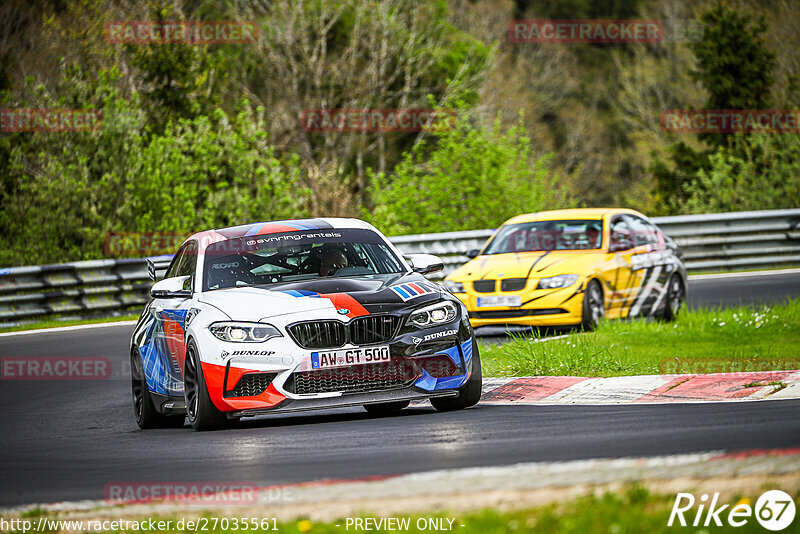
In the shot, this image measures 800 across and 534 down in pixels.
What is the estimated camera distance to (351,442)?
8016 millimetres

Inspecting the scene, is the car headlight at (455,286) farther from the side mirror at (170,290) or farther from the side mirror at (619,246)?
the side mirror at (170,290)

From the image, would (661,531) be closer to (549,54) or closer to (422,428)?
(422,428)

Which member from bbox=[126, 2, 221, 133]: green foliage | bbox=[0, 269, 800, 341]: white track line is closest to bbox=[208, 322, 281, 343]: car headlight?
bbox=[0, 269, 800, 341]: white track line

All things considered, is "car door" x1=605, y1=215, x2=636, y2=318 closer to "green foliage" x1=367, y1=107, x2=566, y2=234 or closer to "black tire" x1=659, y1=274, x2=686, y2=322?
"black tire" x1=659, y1=274, x2=686, y2=322

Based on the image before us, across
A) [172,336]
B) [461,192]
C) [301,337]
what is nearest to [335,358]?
[301,337]

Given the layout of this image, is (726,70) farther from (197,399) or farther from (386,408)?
(197,399)

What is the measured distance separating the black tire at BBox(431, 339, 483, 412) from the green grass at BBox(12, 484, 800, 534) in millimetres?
3994

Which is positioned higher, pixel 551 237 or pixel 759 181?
pixel 551 237

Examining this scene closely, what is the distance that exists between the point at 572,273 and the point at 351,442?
7751 mm

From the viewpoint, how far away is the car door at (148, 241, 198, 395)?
9703mm

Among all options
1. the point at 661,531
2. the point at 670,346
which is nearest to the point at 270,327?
the point at 661,531

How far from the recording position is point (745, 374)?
995 centimetres

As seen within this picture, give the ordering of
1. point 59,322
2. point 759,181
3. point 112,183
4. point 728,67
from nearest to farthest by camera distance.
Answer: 1. point 59,322
2. point 112,183
3. point 759,181
4. point 728,67

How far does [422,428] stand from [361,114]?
3781cm
